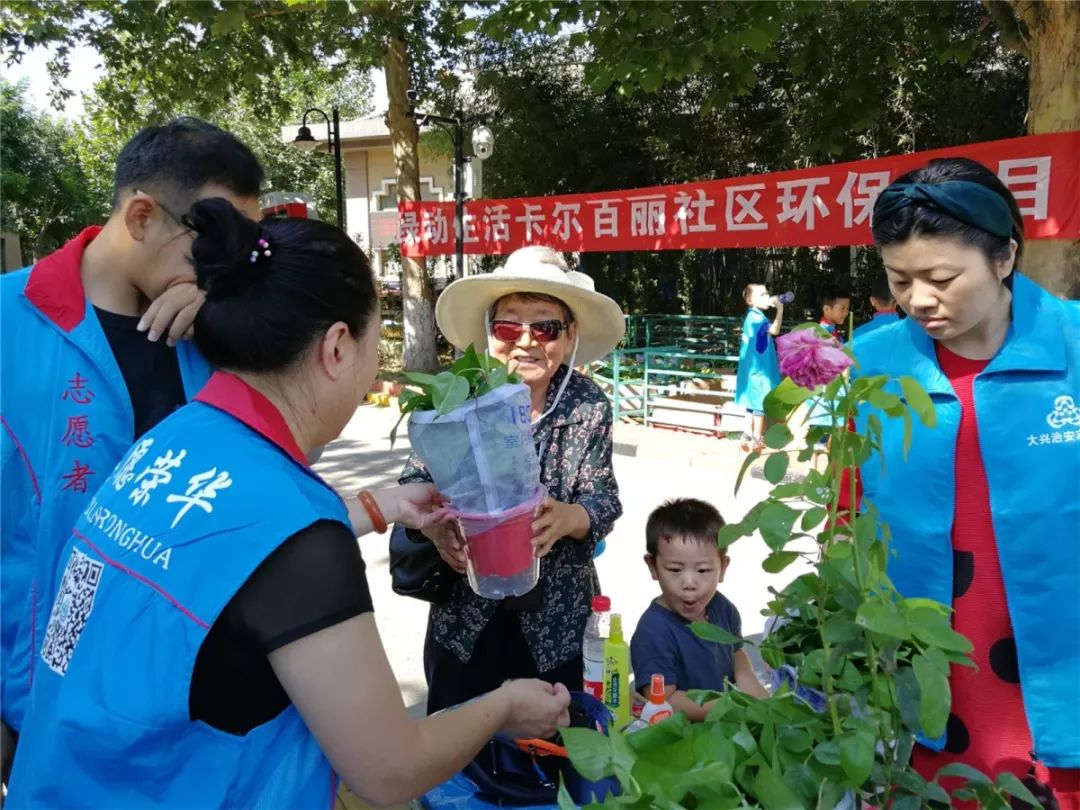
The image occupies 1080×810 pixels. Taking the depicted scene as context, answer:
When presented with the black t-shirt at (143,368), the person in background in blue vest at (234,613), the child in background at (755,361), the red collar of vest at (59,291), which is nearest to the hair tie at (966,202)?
the person in background in blue vest at (234,613)

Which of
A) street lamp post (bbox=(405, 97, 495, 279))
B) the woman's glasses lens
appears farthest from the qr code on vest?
street lamp post (bbox=(405, 97, 495, 279))

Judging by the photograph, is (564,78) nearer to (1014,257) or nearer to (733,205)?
(733,205)

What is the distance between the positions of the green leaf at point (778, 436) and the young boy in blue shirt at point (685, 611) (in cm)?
120

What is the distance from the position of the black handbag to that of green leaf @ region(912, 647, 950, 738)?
1.20 metres

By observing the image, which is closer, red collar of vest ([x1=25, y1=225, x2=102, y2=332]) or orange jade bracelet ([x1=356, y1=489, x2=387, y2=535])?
red collar of vest ([x1=25, y1=225, x2=102, y2=332])

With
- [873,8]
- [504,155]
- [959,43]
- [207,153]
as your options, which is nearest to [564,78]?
[504,155]

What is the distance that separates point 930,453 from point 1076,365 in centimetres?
31

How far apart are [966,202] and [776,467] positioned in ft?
2.48

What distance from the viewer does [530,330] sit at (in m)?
2.21

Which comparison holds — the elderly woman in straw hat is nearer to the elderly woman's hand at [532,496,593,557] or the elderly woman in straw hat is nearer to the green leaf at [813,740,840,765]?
the elderly woman's hand at [532,496,593,557]

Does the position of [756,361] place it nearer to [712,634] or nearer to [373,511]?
[373,511]

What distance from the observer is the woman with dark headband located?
1.53m

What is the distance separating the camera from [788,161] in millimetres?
10805

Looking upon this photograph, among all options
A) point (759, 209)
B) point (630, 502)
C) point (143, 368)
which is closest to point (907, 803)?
point (143, 368)
